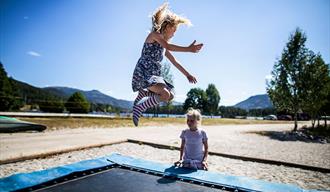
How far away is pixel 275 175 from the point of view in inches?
145

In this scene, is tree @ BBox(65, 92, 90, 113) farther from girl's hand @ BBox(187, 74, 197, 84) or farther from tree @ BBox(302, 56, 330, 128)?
girl's hand @ BBox(187, 74, 197, 84)

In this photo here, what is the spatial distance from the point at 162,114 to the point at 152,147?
29.0m

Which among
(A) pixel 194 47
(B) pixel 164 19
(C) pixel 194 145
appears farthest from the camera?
(C) pixel 194 145

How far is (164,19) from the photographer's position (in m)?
2.42

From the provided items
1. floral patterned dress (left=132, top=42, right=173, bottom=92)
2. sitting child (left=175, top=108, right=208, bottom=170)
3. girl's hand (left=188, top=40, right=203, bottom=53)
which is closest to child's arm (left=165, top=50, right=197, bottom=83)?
floral patterned dress (left=132, top=42, right=173, bottom=92)

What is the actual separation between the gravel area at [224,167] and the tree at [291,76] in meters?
9.39

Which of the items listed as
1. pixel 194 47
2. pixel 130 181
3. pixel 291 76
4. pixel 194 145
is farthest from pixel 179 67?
pixel 291 76

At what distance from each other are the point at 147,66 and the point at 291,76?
1232 cm

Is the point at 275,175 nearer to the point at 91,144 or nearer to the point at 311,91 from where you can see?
the point at 91,144

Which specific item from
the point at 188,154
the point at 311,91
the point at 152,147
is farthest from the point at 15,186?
the point at 311,91

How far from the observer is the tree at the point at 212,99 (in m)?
50.3

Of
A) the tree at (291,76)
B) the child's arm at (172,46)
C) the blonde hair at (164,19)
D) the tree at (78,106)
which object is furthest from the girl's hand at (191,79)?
the tree at (78,106)

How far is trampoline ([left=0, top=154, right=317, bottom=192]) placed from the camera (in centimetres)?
232

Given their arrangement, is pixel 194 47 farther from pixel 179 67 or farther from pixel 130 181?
pixel 130 181
